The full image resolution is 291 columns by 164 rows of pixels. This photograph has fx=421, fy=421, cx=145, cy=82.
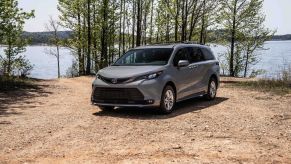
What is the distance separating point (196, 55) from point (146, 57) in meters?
2.03

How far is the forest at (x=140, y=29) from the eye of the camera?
108 ft

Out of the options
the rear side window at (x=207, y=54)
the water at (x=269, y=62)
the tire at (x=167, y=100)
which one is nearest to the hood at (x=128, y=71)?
the tire at (x=167, y=100)

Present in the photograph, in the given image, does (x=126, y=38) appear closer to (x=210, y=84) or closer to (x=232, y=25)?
(x=232, y=25)

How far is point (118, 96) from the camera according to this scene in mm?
10617

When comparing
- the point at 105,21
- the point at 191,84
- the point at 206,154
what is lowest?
the point at 206,154

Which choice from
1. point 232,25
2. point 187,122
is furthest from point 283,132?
point 232,25

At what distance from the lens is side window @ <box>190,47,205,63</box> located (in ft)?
42.0

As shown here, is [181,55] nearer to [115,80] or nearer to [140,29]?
[115,80]

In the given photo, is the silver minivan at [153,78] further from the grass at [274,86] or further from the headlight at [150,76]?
the grass at [274,86]

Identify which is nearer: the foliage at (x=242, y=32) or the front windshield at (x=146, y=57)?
the front windshield at (x=146, y=57)

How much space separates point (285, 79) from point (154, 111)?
9.43 m

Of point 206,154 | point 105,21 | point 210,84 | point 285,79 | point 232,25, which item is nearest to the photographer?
point 206,154

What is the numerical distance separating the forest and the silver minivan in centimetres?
1541

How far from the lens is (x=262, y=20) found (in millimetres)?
43312
